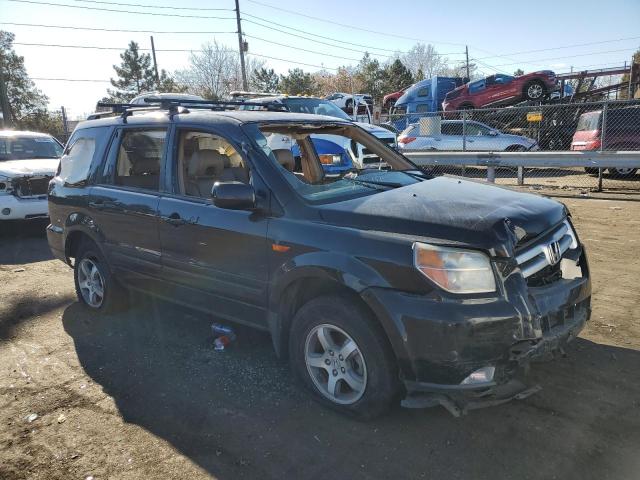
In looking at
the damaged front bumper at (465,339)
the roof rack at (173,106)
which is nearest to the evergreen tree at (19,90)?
the roof rack at (173,106)

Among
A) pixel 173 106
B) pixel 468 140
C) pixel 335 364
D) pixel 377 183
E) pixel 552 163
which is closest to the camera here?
pixel 335 364

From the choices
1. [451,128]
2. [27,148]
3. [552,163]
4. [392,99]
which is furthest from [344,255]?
[392,99]

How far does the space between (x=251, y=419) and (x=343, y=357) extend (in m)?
0.71

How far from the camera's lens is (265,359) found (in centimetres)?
394

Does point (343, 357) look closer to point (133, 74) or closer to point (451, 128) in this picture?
point (451, 128)

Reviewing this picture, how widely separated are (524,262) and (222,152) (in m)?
2.44

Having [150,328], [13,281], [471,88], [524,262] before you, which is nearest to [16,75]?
[471,88]

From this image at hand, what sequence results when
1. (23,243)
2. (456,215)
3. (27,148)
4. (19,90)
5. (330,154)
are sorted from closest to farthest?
(456,215), (330,154), (23,243), (27,148), (19,90)

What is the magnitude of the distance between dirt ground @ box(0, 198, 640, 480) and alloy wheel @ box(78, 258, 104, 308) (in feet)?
1.37

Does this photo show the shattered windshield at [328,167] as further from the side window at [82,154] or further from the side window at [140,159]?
the side window at [82,154]

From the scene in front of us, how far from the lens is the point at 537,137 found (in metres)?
17.1

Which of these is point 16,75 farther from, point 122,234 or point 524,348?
point 524,348

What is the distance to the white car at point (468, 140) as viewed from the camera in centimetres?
1619

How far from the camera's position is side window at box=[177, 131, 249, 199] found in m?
3.92
